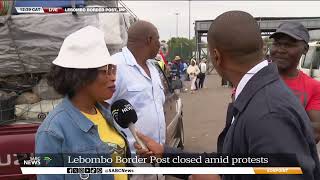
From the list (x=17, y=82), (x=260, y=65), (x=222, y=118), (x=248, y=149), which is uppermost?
(x=260, y=65)

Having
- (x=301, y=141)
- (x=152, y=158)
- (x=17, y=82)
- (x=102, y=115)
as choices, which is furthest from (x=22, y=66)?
(x=301, y=141)

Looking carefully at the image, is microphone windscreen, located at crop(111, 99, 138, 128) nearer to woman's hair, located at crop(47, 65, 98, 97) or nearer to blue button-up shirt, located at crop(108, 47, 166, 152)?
woman's hair, located at crop(47, 65, 98, 97)

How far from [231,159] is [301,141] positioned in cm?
30

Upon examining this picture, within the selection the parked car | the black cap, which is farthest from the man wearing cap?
the parked car

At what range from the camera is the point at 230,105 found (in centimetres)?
201

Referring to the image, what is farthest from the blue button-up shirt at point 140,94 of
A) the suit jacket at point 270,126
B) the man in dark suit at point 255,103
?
the suit jacket at point 270,126

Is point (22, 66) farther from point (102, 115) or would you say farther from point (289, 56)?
point (289, 56)

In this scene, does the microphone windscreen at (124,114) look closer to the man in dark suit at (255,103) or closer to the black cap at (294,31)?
the man in dark suit at (255,103)

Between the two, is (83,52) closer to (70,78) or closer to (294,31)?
(70,78)

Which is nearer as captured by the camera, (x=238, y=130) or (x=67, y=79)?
(x=238, y=130)

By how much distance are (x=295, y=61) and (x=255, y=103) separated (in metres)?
1.75

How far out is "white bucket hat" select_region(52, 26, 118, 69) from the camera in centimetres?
214

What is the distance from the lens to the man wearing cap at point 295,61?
305 centimetres

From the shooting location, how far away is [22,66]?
4102 millimetres
